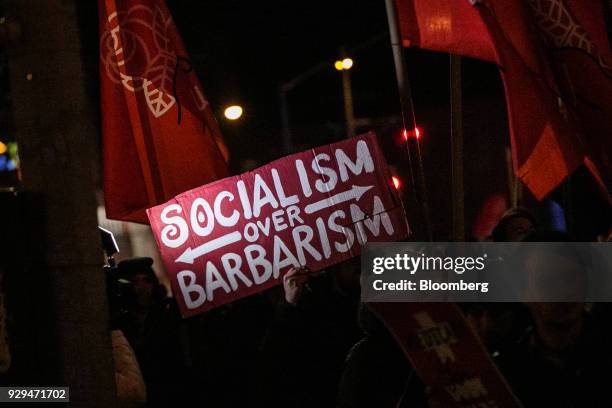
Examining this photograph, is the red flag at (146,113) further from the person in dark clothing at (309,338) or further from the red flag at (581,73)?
the red flag at (581,73)

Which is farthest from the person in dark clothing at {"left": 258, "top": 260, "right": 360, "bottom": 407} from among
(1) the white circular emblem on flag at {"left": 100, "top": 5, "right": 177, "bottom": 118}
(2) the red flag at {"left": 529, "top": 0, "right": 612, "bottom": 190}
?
(2) the red flag at {"left": 529, "top": 0, "right": 612, "bottom": 190}

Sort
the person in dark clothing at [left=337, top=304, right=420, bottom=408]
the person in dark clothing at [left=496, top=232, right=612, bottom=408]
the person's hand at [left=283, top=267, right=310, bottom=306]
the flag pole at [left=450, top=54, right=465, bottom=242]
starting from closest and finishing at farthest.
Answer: the person in dark clothing at [left=496, top=232, right=612, bottom=408]
the person in dark clothing at [left=337, top=304, right=420, bottom=408]
the flag pole at [left=450, top=54, right=465, bottom=242]
the person's hand at [left=283, top=267, right=310, bottom=306]

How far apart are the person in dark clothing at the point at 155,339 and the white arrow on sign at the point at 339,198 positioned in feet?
5.50

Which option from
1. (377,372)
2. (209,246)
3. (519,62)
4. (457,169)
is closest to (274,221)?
(209,246)

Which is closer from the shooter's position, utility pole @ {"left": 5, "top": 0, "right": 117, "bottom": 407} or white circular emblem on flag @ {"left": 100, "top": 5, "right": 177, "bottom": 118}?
utility pole @ {"left": 5, "top": 0, "right": 117, "bottom": 407}

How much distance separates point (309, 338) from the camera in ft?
16.6

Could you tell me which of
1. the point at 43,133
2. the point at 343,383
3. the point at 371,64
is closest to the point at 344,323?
the point at 343,383

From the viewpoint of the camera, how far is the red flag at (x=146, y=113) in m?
4.93

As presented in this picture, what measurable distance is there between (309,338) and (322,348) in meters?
0.25

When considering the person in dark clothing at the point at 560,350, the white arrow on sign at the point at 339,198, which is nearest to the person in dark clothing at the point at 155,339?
the white arrow on sign at the point at 339,198

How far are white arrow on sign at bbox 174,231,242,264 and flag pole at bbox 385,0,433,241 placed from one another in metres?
1.02

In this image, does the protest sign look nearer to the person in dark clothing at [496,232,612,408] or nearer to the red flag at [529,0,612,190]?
the person in dark clothing at [496,232,612,408]

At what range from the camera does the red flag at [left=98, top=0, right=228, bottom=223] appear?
4.93 m

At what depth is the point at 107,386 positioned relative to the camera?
3.58 meters
